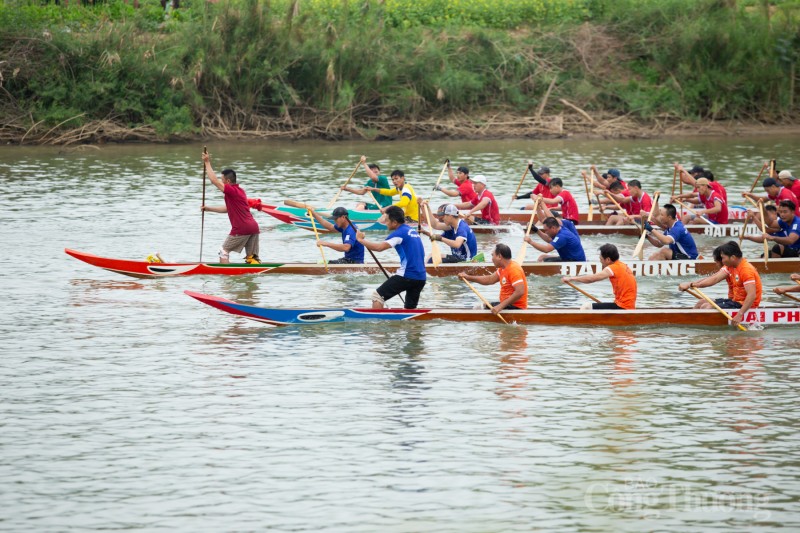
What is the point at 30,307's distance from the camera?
55.8ft

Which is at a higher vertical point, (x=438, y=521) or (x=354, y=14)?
(x=354, y=14)

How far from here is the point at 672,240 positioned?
1902cm

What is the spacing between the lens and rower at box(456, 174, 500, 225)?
75.0ft

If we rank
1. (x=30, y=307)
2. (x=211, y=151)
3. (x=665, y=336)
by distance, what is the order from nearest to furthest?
(x=665, y=336) < (x=30, y=307) < (x=211, y=151)

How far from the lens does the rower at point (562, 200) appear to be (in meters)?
22.5

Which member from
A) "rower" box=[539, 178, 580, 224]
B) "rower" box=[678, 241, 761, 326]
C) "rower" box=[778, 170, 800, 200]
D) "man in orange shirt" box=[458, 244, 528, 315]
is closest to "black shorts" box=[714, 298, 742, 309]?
"rower" box=[678, 241, 761, 326]

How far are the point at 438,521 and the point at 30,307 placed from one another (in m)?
9.93

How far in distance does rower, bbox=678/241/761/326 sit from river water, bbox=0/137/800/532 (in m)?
0.46

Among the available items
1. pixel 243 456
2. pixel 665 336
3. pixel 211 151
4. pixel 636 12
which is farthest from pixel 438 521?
pixel 636 12

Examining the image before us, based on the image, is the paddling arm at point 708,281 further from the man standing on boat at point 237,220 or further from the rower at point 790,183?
the man standing on boat at point 237,220

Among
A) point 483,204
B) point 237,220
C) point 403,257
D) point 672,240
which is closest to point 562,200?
point 483,204

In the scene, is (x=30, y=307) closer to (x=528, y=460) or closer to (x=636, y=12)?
(x=528, y=460)

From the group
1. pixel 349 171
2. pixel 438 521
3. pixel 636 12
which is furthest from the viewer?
pixel 636 12

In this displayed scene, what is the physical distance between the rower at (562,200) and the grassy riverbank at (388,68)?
757 inches
